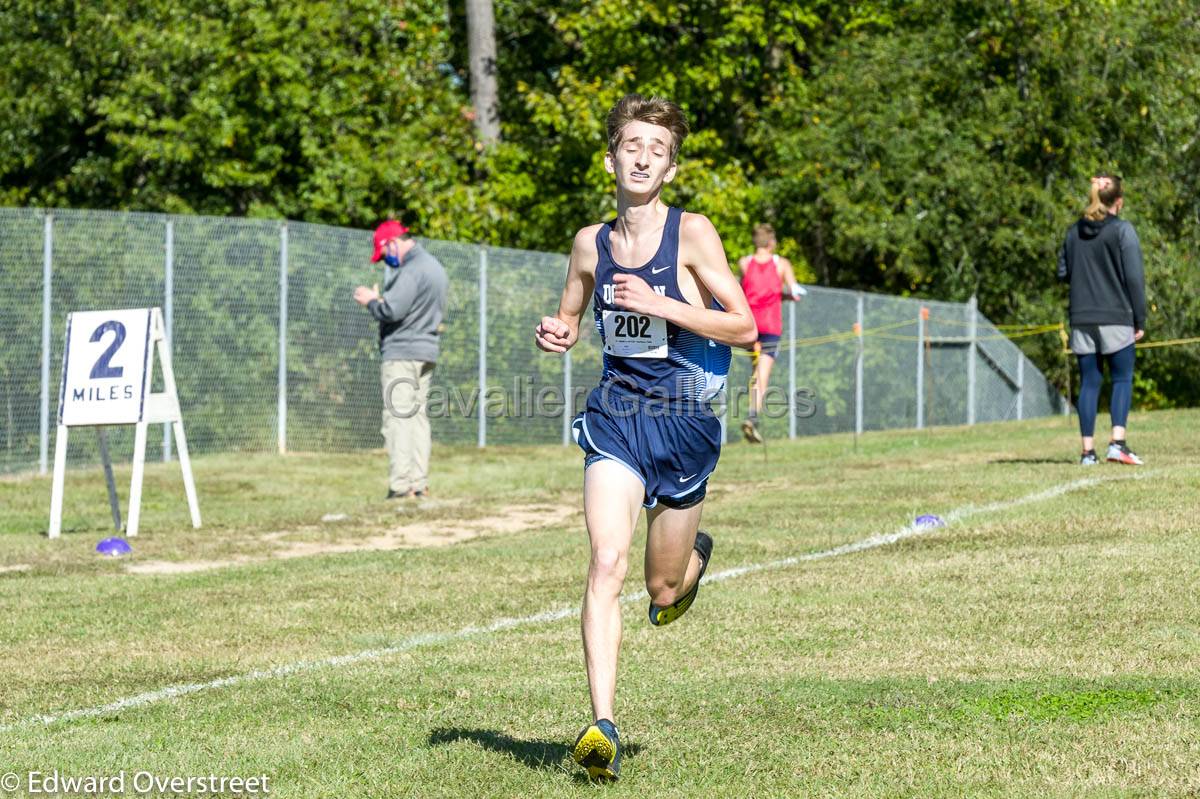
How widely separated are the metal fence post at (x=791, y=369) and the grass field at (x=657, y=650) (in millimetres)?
10982

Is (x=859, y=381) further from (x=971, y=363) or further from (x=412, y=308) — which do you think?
(x=412, y=308)

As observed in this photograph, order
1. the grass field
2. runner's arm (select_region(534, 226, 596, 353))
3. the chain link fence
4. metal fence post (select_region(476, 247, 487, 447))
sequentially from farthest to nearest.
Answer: metal fence post (select_region(476, 247, 487, 447)), the chain link fence, runner's arm (select_region(534, 226, 596, 353)), the grass field

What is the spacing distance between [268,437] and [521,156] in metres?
10.5

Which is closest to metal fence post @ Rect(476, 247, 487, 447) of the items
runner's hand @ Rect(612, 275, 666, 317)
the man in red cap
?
the man in red cap

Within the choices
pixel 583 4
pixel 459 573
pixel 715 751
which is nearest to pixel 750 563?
pixel 459 573

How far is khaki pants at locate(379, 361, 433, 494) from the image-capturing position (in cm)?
1370

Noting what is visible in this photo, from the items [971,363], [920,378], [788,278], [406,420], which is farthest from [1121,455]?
[971,363]

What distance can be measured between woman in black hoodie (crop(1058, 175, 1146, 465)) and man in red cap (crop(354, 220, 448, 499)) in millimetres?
5221

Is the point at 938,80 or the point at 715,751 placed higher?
the point at 938,80

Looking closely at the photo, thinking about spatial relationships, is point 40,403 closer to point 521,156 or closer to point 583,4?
point 521,156

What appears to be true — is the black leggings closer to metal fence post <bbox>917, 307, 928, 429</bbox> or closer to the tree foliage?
metal fence post <bbox>917, 307, 928, 429</bbox>

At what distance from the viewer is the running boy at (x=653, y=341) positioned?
209 inches

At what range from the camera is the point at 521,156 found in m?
27.7

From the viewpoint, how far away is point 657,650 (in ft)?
23.4
